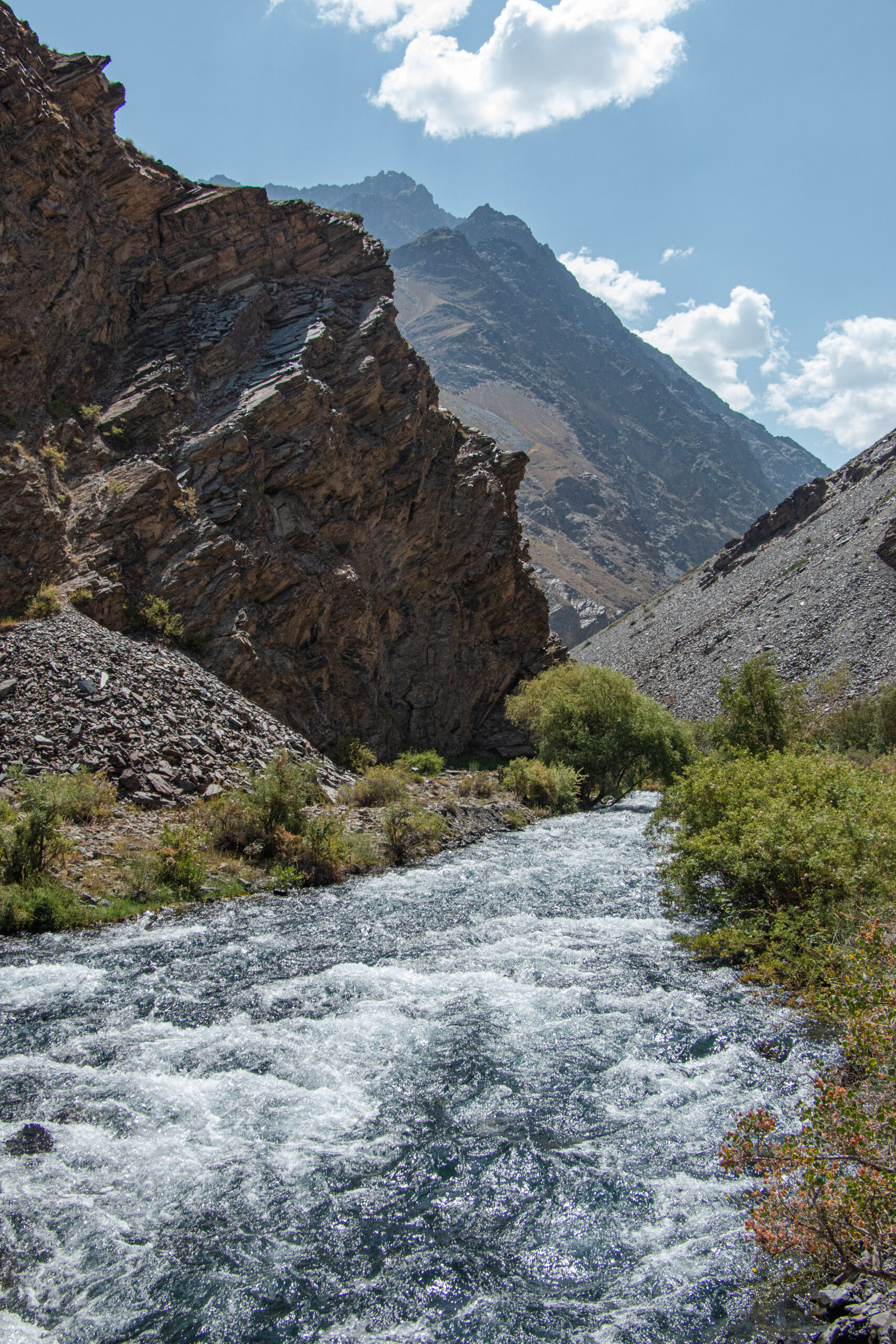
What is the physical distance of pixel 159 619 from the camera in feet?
96.9

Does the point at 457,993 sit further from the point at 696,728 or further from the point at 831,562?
the point at 831,562

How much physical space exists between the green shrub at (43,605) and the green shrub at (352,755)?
14.1 m

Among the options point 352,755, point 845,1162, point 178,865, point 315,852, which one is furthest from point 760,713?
point 845,1162

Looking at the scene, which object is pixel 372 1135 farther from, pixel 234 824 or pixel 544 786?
pixel 544 786

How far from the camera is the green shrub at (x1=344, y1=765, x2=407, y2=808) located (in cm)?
2656

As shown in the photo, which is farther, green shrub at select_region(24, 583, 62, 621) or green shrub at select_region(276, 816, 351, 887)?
green shrub at select_region(24, 583, 62, 621)

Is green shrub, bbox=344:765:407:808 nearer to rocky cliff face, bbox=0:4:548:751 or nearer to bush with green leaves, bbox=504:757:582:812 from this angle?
rocky cliff face, bbox=0:4:548:751

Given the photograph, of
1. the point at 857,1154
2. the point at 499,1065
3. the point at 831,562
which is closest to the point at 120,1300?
the point at 499,1065

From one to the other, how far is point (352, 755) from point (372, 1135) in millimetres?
27740

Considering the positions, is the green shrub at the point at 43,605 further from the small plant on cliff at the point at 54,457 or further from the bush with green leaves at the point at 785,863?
the bush with green leaves at the point at 785,863

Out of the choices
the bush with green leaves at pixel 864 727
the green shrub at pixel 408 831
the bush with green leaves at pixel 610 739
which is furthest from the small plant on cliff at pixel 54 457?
the bush with green leaves at pixel 864 727

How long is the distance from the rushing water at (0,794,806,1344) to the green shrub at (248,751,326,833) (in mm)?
5137

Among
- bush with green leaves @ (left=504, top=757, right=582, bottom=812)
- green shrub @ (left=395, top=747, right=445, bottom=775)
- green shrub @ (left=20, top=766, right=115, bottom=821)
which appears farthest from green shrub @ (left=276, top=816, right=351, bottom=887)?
green shrub @ (left=395, top=747, right=445, bottom=775)

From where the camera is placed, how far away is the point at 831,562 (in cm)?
7594
